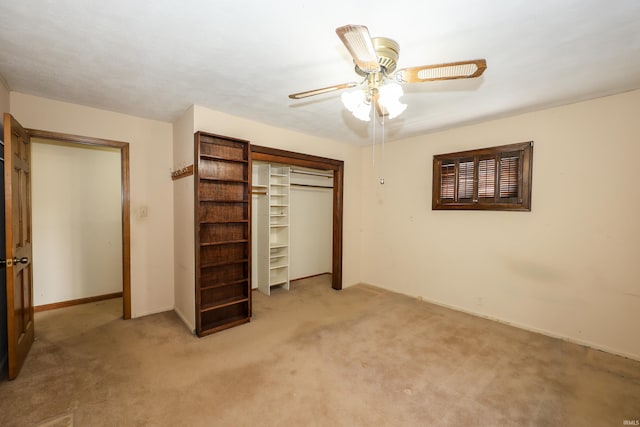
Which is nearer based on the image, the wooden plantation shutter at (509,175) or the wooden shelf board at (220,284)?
the wooden shelf board at (220,284)

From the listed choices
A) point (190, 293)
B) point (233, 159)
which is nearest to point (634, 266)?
point (233, 159)

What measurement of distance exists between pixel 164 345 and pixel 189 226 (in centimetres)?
121

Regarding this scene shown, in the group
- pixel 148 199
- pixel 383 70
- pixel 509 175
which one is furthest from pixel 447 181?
pixel 148 199

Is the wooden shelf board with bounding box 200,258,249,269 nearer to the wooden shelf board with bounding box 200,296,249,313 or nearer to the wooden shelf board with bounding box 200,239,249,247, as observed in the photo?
the wooden shelf board with bounding box 200,239,249,247

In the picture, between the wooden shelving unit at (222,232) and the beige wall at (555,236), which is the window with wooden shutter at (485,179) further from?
the wooden shelving unit at (222,232)

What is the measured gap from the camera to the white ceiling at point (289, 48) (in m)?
1.44

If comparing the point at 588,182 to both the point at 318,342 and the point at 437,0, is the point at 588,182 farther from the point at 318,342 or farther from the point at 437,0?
the point at 318,342

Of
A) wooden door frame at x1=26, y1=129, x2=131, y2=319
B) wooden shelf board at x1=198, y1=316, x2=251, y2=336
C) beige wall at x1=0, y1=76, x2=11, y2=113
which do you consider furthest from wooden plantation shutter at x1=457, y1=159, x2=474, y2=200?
beige wall at x1=0, y1=76, x2=11, y2=113

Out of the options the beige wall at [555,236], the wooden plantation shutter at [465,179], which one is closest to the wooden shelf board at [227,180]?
the beige wall at [555,236]

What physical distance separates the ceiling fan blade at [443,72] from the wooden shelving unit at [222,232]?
2078 mm

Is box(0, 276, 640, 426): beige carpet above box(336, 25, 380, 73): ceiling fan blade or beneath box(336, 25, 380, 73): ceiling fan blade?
beneath

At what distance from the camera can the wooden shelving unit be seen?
2822mm

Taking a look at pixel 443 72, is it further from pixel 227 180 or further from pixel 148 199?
pixel 148 199

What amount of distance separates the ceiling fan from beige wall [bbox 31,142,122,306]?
135 inches
